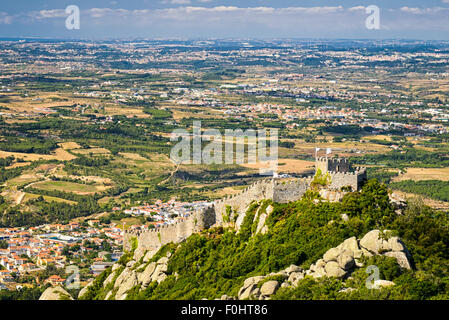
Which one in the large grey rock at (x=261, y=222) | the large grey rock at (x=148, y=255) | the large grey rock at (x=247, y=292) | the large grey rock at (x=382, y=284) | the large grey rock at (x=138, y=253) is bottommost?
the large grey rock at (x=138, y=253)

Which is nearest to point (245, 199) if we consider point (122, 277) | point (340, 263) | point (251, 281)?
point (122, 277)

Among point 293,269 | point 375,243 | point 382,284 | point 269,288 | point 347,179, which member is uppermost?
point 347,179

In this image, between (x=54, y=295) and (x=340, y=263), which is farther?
(x=54, y=295)

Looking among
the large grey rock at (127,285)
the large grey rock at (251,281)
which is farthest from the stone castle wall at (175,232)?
the large grey rock at (251,281)

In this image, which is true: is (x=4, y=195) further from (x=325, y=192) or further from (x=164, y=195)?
(x=325, y=192)

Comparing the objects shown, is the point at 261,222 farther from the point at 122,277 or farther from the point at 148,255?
the point at 122,277

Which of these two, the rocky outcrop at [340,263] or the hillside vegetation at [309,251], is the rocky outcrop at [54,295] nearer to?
the hillside vegetation at [309,251]
